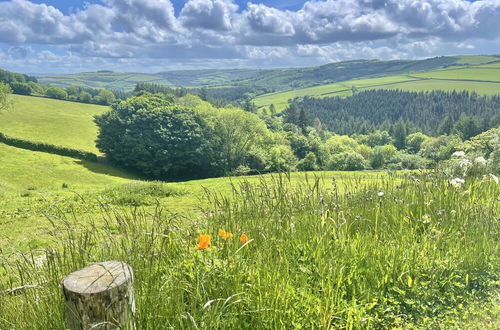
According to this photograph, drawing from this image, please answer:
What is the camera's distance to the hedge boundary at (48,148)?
1948 inches

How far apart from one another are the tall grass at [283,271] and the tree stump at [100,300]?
427mm

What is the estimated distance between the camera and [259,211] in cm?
501

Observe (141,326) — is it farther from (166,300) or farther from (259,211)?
(259,211)

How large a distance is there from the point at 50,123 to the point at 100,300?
6926 centimetres

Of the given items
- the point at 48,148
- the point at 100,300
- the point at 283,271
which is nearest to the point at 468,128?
the point at 48,148

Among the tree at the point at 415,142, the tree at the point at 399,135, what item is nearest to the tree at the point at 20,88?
the tree at the point at 415,142

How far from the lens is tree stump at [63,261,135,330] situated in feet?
8.00

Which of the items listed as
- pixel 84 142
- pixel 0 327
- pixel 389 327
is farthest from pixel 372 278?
pixel 84 142

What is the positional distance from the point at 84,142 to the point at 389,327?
207ft

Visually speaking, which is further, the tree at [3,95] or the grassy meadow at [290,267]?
the tree at [3,95]

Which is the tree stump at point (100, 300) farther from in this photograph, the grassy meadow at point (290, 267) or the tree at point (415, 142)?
the tree at point (415, 142)

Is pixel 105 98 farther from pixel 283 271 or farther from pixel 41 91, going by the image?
pixel 283 271

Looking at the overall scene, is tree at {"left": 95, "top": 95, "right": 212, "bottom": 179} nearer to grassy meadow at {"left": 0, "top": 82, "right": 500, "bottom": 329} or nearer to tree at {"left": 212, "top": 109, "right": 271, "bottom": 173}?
tree at {"left": 212, "top": 109, "right": 271, "bottom": 173}

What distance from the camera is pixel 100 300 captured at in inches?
96.5
